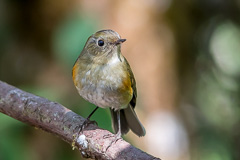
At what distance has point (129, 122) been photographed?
4.05m

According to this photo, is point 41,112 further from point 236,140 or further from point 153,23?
point 236,140

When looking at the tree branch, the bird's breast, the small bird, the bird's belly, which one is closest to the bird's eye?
the small bird

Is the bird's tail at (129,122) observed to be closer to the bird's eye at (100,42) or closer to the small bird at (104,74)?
the small bird at (104,74)

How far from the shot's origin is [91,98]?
11.1ft

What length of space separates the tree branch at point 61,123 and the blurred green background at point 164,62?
118 centimetres

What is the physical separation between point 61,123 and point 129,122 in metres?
1.00

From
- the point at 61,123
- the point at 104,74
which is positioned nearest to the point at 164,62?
the point at 104,74

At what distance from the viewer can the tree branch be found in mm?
2842

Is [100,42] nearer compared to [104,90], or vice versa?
[104,90]

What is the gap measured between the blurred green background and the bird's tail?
77cm

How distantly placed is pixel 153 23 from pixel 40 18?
62.1 inches

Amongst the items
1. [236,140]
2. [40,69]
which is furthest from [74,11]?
[236,140]

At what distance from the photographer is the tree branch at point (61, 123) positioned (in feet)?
9.32

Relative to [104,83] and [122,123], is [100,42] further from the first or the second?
[122,123]
